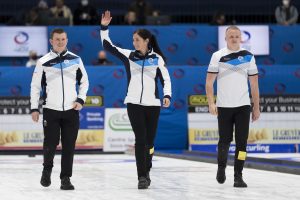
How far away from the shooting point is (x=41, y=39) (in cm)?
1794

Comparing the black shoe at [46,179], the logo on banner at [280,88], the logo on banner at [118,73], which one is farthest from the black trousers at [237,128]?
the logo on banner at [280,88]

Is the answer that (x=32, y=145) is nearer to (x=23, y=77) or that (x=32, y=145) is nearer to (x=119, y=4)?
(x=23, y=77)

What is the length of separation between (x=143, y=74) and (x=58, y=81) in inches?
34.2

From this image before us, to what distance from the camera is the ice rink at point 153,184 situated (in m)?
6.96

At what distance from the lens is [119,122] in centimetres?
1572

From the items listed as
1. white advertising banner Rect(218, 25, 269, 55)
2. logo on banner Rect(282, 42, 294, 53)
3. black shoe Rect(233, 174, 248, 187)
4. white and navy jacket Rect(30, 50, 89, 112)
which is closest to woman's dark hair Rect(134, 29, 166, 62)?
white and navy jacket Rect(30, 50, 89, 112)

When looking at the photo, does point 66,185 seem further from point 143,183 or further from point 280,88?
point 280,88

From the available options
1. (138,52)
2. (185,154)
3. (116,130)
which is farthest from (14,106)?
(138,52)

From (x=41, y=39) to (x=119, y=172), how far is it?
27.3ft

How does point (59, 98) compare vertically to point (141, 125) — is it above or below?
above

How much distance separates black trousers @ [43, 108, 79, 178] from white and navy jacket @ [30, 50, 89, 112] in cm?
7


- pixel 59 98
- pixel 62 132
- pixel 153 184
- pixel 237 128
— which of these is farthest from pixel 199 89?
pixel 59 98

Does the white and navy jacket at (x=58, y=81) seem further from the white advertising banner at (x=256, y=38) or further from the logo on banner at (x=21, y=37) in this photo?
the white advertising banner at (x=256, y=38)

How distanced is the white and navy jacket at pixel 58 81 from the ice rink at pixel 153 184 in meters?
0.85
